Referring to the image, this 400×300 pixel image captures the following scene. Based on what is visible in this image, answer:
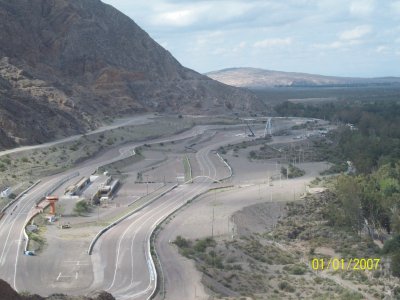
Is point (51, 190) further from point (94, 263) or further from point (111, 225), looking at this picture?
point (94, 263)

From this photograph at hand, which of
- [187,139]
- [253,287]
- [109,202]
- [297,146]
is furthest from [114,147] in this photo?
[253,287]

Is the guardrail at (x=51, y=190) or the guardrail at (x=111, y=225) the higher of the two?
the guardrail at (x=51, y=190)

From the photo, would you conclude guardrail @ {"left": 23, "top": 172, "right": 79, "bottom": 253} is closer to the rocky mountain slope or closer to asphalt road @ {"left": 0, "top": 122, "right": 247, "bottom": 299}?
asphalt road @ {"left": 0, "top": 122, "right": 247, "bottom": 299}

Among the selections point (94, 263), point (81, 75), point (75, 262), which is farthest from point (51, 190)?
point (81, 75)

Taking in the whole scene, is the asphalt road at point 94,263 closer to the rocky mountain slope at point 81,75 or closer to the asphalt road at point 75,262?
the asphalt road at point 75,262

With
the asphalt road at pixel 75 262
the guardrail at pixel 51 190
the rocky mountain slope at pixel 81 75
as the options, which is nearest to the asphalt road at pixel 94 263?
the asphalt road at pixel 75 262

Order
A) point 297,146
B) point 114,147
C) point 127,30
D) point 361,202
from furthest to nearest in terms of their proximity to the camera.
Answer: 1. point 127,30
2. point 297,146
3. point 114,147
4. point 361,202

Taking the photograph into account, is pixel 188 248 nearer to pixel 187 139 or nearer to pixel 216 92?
pixel 187 139

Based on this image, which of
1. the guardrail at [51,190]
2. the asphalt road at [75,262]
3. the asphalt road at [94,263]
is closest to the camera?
the asphalt road at [94,263]

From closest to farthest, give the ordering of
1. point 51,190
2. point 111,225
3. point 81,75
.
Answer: point 111,225, point 51,190, point 81,75
